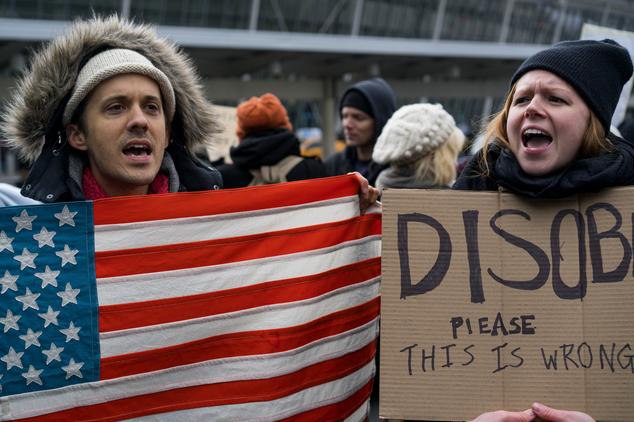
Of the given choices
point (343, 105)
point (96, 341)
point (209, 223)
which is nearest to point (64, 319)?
point (96, 341)

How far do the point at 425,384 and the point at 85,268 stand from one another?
1190 millimetres

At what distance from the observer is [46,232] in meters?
1.87

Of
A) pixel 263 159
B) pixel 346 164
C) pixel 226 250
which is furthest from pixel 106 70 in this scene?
pixel 346 164

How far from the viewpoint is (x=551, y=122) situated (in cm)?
183

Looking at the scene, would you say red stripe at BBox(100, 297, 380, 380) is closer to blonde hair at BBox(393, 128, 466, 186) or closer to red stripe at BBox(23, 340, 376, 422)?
red stripe at BBox(23, 340, 376, 422)

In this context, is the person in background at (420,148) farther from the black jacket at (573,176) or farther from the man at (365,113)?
the black jacket at (573,176)

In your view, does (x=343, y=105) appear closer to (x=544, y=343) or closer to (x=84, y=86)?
(x=84, y=86)

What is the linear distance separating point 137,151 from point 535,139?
148 centimetres

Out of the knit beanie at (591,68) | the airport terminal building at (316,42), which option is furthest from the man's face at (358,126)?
the airport terminal building at (316,42)

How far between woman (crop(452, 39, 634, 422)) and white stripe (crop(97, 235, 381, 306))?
0.69 m

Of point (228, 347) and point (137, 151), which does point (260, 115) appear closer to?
point (137, 151)

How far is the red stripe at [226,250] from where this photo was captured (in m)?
1.92

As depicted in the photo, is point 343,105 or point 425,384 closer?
point 425,384

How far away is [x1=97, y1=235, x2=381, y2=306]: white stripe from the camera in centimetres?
191
